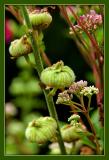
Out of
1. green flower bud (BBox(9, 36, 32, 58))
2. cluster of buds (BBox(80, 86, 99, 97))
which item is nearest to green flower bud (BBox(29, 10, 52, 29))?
green flower bud (BBox(9, 36, 32, 58))

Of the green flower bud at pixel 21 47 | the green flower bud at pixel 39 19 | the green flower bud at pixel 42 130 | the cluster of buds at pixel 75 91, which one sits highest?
the green flower bud at pixel 39 19

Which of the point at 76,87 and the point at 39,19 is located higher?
the point at 39,19

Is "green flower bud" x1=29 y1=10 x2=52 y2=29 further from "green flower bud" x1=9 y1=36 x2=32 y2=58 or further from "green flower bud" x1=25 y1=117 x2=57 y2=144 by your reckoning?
"green flower bud" x1=25 y1=117 x2=57 y2=144

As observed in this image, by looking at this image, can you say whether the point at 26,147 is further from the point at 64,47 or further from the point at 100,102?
the point at 100,102

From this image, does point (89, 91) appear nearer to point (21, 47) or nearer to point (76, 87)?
point (76, 87)

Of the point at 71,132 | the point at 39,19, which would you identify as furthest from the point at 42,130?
the point at 39,19

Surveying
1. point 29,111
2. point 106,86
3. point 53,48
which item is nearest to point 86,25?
point 106,86

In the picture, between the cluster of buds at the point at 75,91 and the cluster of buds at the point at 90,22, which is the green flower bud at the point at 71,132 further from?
the cluster of buds at the point at 90,22

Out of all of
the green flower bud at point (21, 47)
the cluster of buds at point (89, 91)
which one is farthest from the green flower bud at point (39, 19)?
the cluster of buds at point (89, 91)
